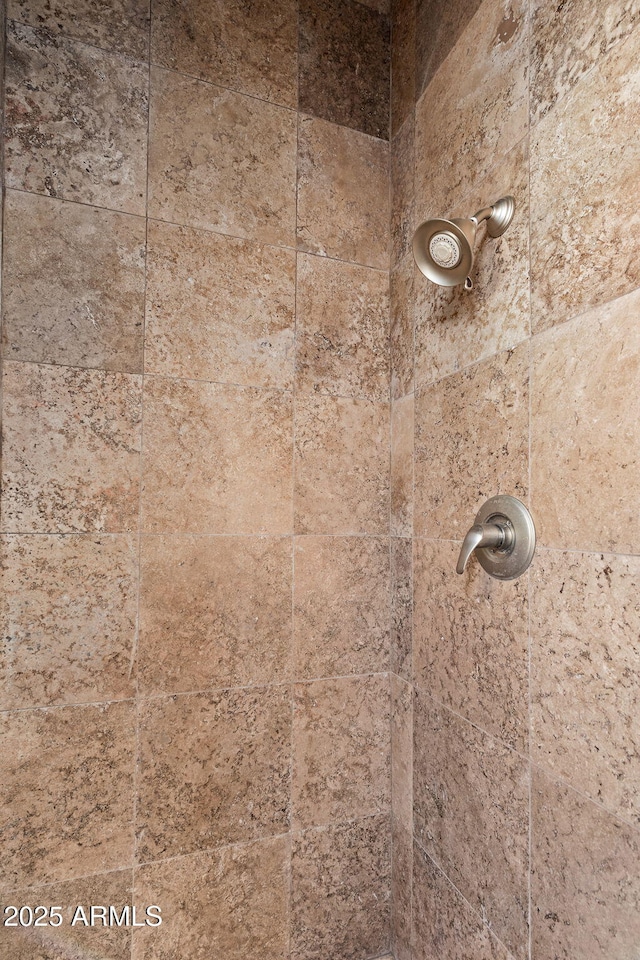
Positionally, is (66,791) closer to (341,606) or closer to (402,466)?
(341,606)

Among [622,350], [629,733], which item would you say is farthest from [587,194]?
[629,733]

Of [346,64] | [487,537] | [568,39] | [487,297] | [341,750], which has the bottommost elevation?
[341,750]

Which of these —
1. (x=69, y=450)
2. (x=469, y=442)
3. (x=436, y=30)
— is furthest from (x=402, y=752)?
(x=436, y=30)

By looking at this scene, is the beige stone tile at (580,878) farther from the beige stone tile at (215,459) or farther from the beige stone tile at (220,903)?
the beige stone tile at (215,459)

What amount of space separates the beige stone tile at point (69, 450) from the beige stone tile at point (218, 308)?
0.44ft

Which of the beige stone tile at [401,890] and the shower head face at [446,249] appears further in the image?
the beige stone tile at [401,890]

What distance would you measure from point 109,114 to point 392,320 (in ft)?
2.65

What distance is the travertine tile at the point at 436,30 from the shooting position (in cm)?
114

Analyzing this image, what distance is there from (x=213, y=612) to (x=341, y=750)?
1.64 ft

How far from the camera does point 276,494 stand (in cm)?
129

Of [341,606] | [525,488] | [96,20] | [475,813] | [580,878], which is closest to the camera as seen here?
[580,878]

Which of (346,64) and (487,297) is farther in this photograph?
(346,64)

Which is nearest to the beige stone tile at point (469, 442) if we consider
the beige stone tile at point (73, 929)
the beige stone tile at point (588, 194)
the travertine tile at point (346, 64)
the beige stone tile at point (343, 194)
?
the beige stone tile at point (588, 194)

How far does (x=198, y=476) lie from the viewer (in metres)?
1.22
